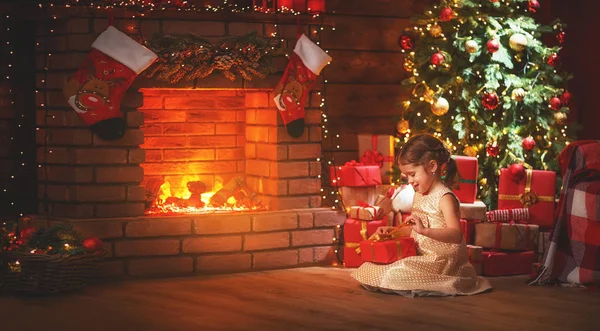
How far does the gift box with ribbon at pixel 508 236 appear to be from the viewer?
5.86 metres

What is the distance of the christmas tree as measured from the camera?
643cm

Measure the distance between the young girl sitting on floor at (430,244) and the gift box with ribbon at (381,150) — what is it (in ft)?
4.10

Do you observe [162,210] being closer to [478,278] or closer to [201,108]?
[201,108]

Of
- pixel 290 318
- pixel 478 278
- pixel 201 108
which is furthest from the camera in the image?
pixel 201 108

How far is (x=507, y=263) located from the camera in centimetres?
582

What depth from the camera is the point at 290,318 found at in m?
4.58

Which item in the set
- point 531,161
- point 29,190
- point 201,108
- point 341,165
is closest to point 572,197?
point 531,161

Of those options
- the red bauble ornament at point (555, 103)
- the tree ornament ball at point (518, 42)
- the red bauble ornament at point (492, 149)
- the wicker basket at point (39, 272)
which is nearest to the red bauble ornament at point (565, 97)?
the red bauble ornament at point (555, 103)

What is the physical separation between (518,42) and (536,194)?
104 cm

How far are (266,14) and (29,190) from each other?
1877 millimetres

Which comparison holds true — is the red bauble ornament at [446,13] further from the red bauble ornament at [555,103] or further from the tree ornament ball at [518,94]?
the red bauble ornament at [555,103]

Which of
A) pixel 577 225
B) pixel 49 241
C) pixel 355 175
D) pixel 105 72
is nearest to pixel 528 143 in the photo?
pixel 577 225

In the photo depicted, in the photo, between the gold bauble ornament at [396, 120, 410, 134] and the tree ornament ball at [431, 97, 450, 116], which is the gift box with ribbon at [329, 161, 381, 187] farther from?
the tree ornament ball at [431, 97, 450, 116]

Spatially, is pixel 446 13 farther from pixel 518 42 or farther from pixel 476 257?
pixel 476 257
